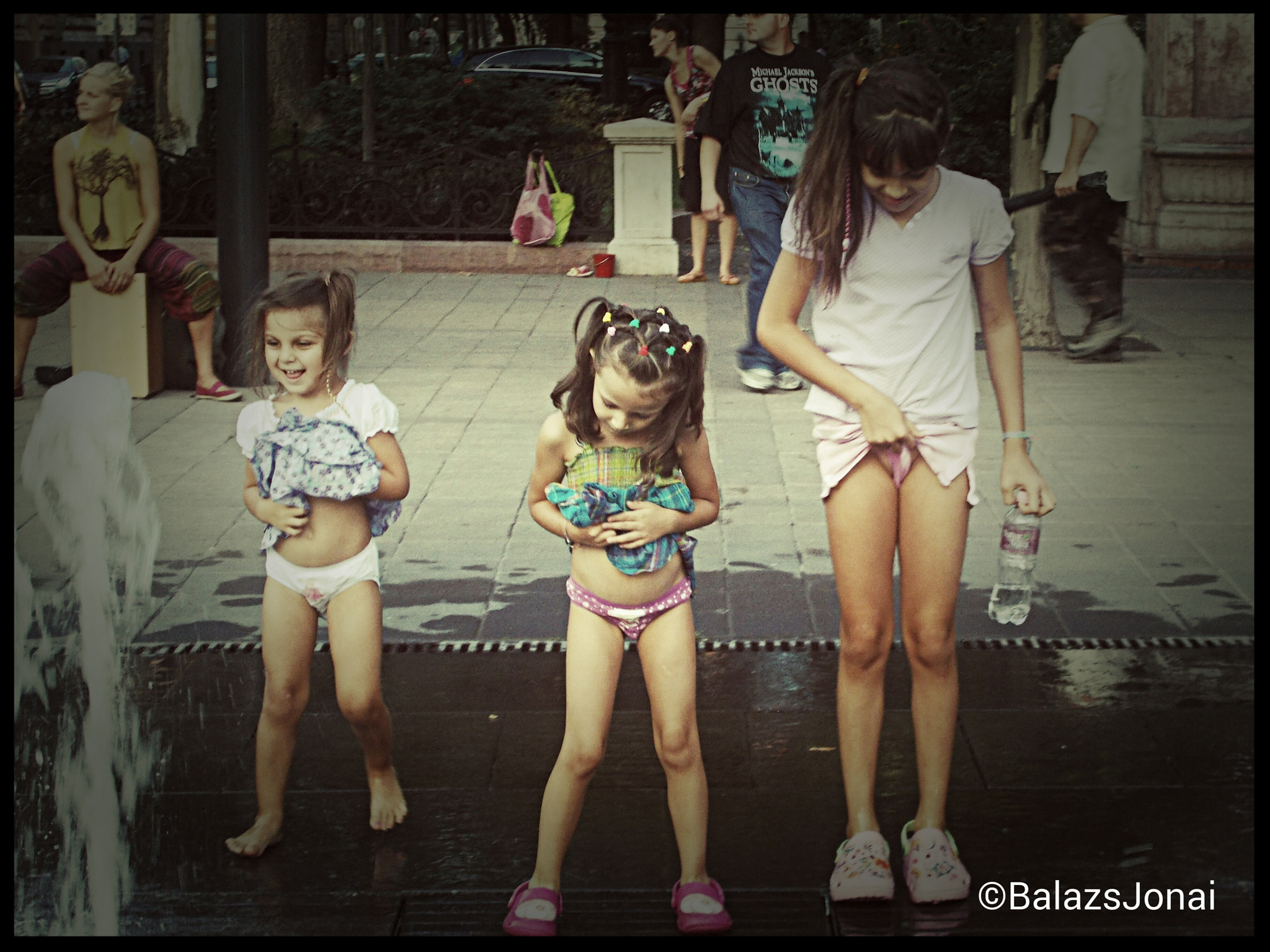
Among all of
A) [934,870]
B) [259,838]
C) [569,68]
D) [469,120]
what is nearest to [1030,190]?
[934,870]

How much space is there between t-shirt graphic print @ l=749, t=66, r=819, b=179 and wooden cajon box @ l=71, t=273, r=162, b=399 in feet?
10.7

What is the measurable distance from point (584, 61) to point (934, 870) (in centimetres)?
2312

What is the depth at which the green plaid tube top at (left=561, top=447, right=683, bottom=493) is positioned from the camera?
297cm

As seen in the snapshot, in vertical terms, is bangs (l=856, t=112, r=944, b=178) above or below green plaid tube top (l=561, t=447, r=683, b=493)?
above

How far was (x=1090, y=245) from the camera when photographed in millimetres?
8477

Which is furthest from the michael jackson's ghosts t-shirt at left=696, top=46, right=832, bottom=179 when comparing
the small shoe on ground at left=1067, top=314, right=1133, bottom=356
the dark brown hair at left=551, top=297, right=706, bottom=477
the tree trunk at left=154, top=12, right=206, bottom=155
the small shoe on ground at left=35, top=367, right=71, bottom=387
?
the tree trunk at left=154, top=12, right=206, bottom=155

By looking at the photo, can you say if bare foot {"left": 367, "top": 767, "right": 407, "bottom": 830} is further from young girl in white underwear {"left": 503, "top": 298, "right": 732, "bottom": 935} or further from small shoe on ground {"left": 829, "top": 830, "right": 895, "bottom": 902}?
small shoe on ground {"left": 829, "top": 830, "right": 895, "bottom": 902}

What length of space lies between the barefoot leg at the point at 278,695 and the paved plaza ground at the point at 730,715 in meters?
0.07

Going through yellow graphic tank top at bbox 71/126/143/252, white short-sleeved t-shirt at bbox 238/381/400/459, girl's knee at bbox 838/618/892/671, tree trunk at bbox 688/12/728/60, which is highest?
tree trunk at bbox 688/12/728/60

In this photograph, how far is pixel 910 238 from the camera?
2.99m

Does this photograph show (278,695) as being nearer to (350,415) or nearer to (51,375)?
(350,415)

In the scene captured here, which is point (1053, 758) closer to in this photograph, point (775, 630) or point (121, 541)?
point (775, 630)

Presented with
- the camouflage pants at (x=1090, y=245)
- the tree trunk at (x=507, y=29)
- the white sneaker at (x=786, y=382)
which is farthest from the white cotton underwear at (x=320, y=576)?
the tree trunk at (x=507, y=29)

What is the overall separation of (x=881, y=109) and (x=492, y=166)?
10511mm
